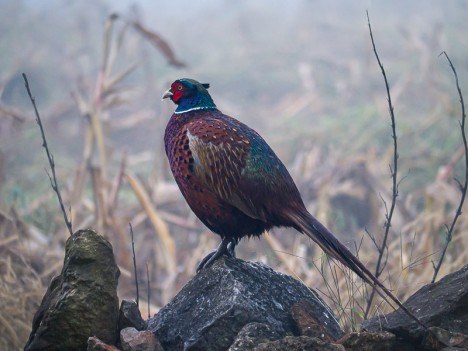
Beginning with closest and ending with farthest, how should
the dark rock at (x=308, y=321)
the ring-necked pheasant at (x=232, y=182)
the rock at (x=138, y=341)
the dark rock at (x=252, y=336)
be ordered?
1. the dark rock at (x=252, y=336)
2. the rock at (x=138, y=341)
3. the dark rock at (x=308, y=321)
4. the ring-necked pheasant at (x=232, y=182)

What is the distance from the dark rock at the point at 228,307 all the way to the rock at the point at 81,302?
319mm

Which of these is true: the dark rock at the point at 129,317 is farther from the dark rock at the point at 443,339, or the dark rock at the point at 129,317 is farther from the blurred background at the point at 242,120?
the dark rock at the point at 443,339

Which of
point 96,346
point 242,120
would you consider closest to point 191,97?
point 96,346

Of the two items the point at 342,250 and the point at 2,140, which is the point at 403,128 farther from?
the point at 342,250

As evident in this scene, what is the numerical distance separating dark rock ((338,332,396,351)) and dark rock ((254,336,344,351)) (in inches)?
5.6

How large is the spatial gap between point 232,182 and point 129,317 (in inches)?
33.1

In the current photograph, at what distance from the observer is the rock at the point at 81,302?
2.51 m

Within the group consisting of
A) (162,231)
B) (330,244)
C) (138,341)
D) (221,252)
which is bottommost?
(138,341)

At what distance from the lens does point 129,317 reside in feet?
8.85

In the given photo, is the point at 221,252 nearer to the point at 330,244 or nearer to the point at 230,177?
the point at 230,177

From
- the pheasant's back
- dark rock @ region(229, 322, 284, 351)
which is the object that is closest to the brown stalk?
the pheasant's back

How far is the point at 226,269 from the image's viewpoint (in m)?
2.95

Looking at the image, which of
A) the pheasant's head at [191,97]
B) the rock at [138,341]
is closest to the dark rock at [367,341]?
the rock at [138,341]

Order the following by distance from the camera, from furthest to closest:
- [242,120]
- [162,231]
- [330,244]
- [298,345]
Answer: [242,120], [162,231], [330,244], [298,345]
